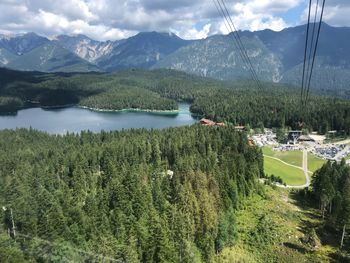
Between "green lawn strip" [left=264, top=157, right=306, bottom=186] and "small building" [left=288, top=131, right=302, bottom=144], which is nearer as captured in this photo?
"green lawn strip" [left=264, top=157, right=306, bottom=186]

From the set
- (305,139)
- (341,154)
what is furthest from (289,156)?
(305,139)

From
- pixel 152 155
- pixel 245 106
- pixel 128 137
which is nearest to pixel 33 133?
pixel 128 137

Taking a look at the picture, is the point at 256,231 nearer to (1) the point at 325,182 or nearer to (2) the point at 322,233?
(2) the point at 322,233

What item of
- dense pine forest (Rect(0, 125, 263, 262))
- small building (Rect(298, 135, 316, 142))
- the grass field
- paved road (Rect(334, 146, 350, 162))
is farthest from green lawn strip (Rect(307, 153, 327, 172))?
dense pine forest (Rect(0, 125, 263, 262))

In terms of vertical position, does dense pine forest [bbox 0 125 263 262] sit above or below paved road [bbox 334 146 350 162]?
above

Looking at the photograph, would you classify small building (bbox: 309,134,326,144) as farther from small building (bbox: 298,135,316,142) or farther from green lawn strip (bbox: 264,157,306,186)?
green lawn strip (bbox: 264,157,306,186)
